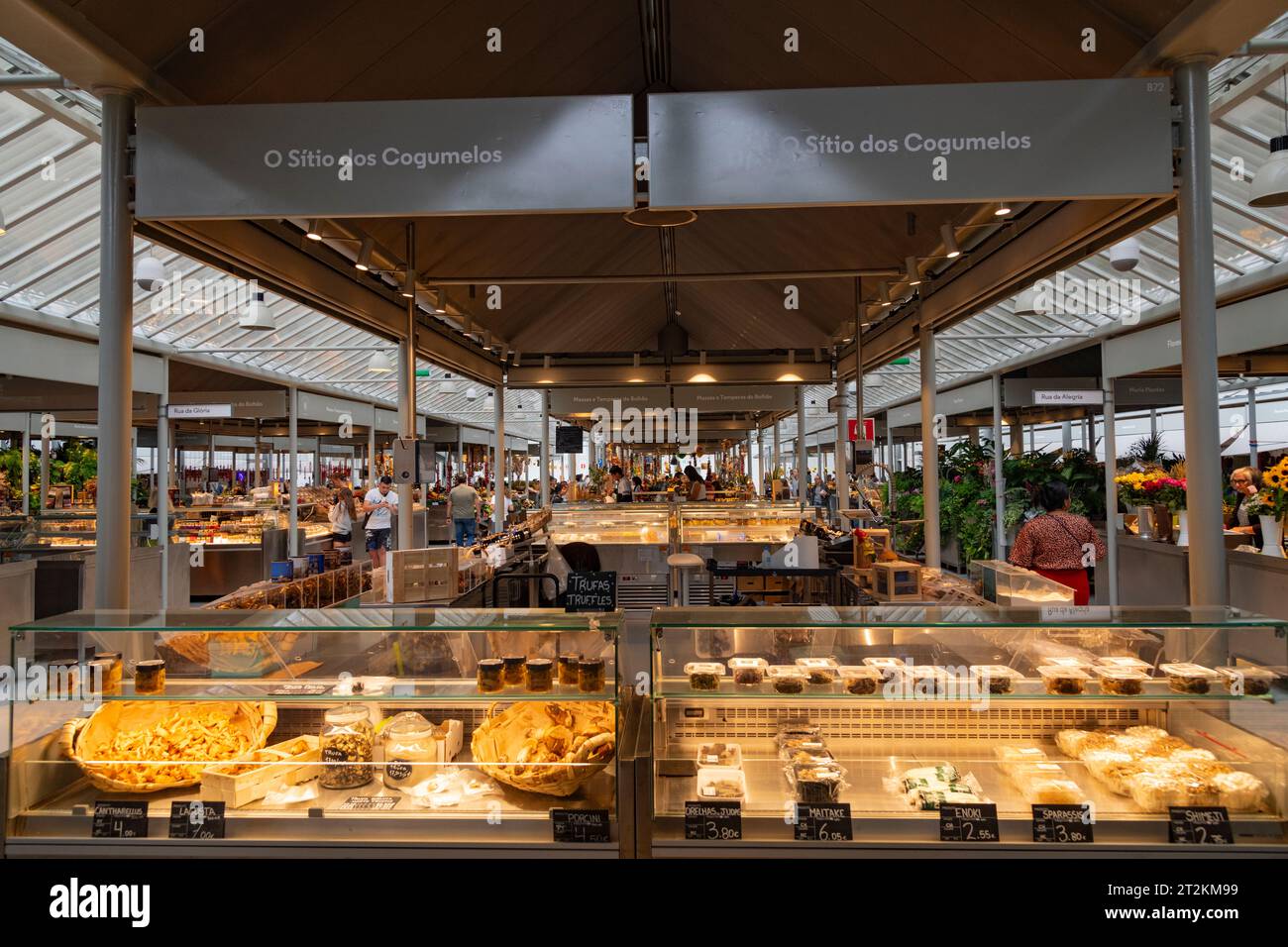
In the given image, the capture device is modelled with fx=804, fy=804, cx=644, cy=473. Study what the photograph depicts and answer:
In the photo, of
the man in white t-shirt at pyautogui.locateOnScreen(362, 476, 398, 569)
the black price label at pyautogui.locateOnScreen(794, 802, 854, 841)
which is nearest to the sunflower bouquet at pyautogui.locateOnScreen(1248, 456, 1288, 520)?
the black price label at pyautogui.locateOnScreen(794, 802, 854, 841)

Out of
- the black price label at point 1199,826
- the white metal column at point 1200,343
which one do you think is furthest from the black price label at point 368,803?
the white metal column at point 1200,343

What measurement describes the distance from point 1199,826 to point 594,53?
6148 millimetres

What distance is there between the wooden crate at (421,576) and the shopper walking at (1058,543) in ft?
13.0

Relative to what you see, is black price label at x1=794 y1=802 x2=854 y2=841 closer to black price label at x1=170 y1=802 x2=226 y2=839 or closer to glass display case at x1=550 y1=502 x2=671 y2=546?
black price label at x1=170 y1=802 x2=226 y2=839

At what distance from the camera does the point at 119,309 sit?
4148 millimetres

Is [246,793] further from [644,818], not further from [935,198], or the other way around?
[935,198]

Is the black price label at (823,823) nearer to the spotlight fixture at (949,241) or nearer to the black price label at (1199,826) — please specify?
the black price label at (1199,826)

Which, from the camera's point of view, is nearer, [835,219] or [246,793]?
[246,793]

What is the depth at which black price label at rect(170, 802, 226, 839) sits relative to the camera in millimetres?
Result: 2617

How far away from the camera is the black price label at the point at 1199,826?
8.19 ft

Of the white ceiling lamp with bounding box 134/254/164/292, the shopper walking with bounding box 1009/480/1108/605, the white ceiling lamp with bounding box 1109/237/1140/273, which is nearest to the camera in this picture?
the shopper walking with bounding box 1009/480/1108/605

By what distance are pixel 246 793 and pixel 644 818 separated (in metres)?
1.34

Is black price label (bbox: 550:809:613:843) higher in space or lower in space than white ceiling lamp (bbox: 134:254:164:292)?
lower
